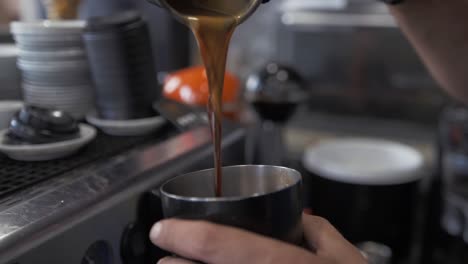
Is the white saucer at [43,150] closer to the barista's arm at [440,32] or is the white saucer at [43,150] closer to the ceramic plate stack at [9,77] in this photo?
the ceramic plate stack at [9,77]

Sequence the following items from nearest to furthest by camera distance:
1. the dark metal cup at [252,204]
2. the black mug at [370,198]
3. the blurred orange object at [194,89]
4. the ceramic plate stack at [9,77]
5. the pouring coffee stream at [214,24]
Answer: the dark metal cup at [252,204] → the pouring coffee stream at [214,24] → the ceramic plate stack at [9,77] → the blurred orange object at [194,89] → the black mug at [370,198]

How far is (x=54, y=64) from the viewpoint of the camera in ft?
2.19

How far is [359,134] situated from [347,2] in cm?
45

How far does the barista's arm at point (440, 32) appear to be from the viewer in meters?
0.80

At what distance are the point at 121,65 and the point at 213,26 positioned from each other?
0.63 feet

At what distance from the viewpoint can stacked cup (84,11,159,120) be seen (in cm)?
60

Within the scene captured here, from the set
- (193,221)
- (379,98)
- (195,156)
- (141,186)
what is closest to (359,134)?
(379,98)

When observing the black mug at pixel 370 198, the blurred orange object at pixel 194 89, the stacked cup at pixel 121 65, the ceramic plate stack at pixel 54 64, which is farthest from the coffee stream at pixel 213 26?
the black mug at pixel 370 198

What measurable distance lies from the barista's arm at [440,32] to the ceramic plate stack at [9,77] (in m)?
0.66

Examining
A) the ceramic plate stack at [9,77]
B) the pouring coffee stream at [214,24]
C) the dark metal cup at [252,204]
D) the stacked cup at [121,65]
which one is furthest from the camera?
the ceramic plate stack at [9,77]

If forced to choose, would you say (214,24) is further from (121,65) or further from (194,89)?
(194,89)

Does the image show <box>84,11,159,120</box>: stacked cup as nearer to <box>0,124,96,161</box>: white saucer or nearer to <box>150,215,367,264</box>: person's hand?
<box>0,124,96,161</box>: white saucer

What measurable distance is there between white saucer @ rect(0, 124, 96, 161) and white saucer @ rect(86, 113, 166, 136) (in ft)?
0.24

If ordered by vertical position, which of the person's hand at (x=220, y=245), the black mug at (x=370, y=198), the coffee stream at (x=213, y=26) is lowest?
the black mug at (x=370, y=198)
